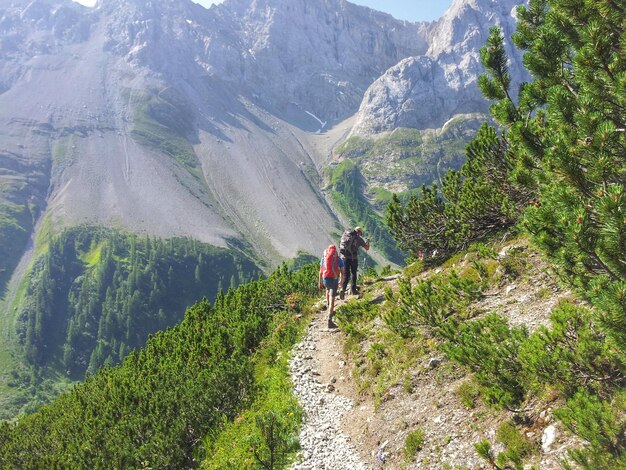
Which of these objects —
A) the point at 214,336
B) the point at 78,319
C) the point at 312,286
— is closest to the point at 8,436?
the point at 214,336

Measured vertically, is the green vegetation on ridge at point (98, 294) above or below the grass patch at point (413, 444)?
above

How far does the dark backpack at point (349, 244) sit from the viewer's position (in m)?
17.2

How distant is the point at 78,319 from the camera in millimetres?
162750

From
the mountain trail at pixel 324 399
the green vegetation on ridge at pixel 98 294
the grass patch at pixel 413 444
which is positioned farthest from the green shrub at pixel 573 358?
the green vegetation on ridge at pixel 98 294

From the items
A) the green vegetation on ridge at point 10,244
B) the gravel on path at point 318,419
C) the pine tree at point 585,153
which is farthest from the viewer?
the green vegetation on ridge at point 10,244

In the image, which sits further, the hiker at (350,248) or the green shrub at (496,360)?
the hiker at (350,248)

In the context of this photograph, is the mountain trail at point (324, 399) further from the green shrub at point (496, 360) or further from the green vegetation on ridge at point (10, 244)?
the green vegetation on ridge at point (10, 244)

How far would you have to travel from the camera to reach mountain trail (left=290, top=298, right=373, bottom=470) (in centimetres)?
959

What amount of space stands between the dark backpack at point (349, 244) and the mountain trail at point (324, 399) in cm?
272

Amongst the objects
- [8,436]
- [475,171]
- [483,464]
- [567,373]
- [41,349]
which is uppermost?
[41,349]

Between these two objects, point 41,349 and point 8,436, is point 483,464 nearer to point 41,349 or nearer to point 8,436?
point 8,436

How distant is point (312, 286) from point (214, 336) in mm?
5376

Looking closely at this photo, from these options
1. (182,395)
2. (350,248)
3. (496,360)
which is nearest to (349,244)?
(350,248)

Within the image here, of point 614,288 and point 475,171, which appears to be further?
point 475,171
